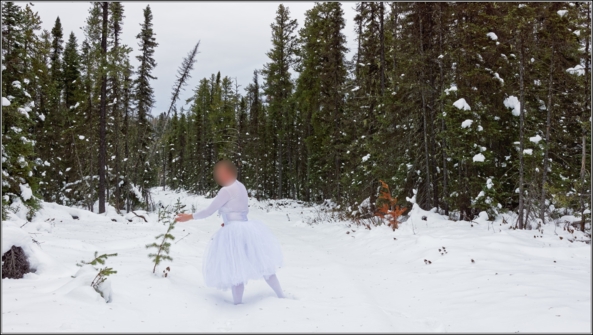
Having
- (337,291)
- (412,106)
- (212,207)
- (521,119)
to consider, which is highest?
(412,106)

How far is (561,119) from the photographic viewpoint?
12.8 meters

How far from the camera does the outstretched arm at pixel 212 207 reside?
5.11 m

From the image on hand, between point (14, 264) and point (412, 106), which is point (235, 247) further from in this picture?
point (412, 106)

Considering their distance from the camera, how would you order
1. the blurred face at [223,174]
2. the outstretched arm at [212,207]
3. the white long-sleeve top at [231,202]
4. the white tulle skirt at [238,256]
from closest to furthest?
1. the white tulle skirt at [238,256]
2. the outstretched arm at [212,207]
3. the white long-sleeve top at [231,202]
4. the blurred face at [223,174]

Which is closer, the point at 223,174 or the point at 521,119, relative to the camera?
the point at 223,174

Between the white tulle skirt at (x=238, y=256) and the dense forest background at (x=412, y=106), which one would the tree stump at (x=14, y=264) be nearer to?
the white tulle skirt at (x=238, y=256)

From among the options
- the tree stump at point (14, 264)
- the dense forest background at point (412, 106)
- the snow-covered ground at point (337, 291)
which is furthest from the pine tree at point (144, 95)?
the tree stump at point (14, 264)

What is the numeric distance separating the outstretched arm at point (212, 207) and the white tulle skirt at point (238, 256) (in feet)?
0.99

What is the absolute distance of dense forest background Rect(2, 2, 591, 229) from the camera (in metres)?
11.3

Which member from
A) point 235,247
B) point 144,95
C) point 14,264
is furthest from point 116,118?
point 235,247

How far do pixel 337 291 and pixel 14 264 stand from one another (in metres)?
4.75

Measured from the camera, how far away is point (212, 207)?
5148 mm

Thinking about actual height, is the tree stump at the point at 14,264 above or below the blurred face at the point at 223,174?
below

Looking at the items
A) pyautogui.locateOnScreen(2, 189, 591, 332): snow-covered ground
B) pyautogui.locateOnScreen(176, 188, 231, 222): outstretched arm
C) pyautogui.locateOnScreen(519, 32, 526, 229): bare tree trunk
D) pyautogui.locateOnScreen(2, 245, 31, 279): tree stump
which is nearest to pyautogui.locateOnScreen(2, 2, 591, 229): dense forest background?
pyautogui.locateOnScreen(519, 32, 526, 229): bare tree trunk
